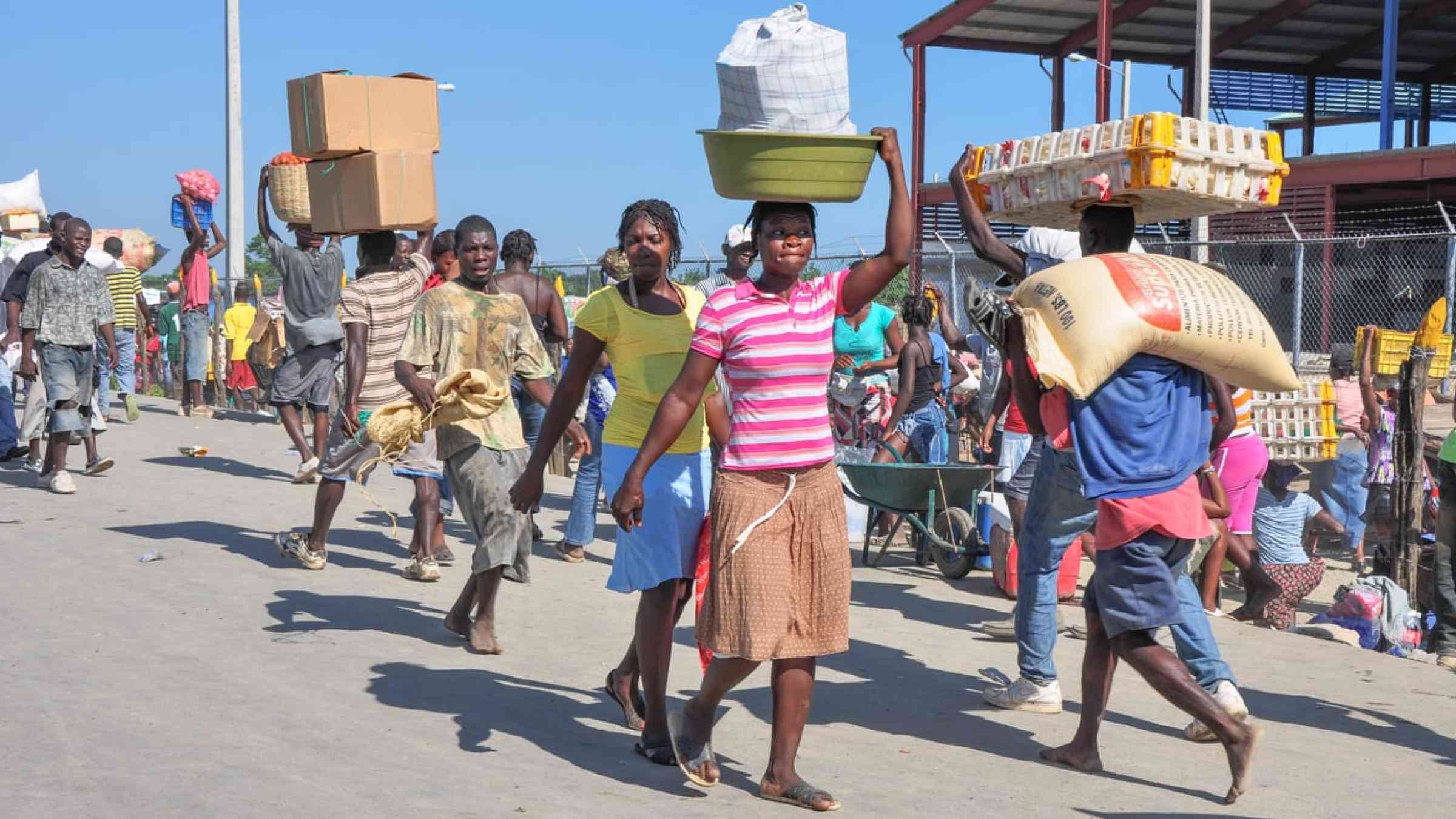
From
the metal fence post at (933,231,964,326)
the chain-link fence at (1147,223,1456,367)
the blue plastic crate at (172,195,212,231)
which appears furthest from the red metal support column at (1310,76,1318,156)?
the blue plastic crate at (172,195,212,231)

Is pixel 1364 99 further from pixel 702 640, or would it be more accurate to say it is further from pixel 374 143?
pixel 702 640

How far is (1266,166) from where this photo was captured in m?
5.67

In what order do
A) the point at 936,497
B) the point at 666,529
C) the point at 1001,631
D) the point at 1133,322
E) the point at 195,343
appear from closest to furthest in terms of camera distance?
1. the point at 1133,322
2. the point at 666,529
3. the point at 1001,631
4. the point at 936,497
5. the point at 195,343

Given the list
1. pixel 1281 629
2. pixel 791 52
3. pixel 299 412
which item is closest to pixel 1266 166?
pixel 791 52

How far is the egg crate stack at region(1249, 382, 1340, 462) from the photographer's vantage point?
10422 millimetres

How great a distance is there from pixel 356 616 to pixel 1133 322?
14.1 feet

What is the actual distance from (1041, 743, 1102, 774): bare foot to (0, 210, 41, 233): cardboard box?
17698 mm

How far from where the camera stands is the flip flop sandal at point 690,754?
187 inches

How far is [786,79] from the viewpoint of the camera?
463 cm

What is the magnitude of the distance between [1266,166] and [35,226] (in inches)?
708

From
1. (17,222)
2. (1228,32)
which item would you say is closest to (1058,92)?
(1228,32)

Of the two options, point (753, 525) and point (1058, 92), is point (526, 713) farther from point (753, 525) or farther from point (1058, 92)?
point (1058, 92)

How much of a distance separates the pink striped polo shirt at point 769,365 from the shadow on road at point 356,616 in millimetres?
2804

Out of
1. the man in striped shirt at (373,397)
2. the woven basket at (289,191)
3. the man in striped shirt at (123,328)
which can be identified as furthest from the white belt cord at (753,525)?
the man in striped shirt at (123,328)
